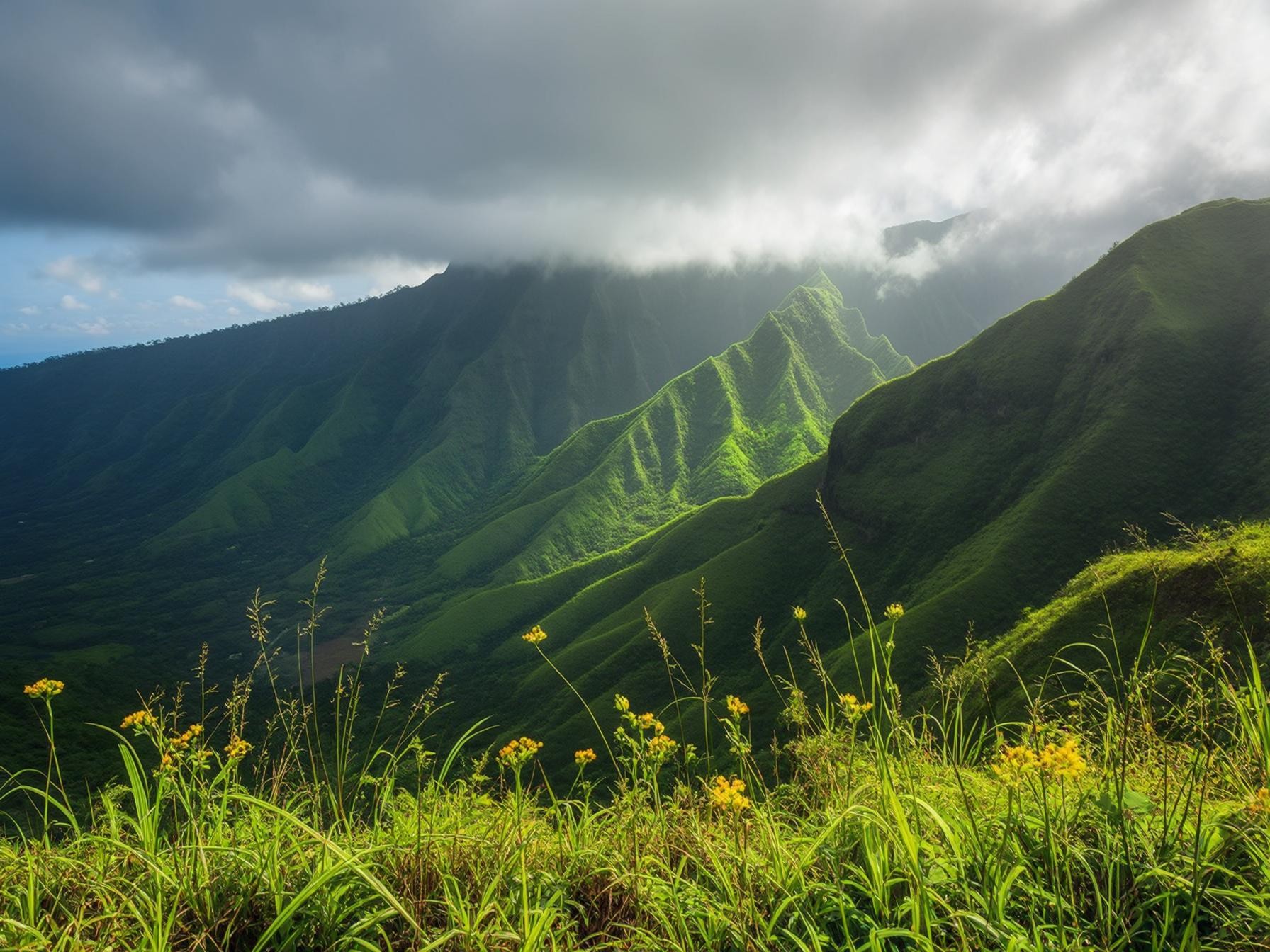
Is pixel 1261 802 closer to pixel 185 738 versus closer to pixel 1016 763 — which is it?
pixel 1016 763

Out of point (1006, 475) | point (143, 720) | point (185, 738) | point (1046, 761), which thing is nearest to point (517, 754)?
point (185, 738)

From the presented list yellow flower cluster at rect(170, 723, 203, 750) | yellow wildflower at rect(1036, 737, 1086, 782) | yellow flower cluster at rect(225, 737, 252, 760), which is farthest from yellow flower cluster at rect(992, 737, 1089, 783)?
yellow flower cluster at rect(170, 723, 203, 750)

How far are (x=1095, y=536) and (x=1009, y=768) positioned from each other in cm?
7745

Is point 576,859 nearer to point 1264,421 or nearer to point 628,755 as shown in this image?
point 628,755

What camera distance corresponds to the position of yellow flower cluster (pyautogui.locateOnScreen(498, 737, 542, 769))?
4.28 m

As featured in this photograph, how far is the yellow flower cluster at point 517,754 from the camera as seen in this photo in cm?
428

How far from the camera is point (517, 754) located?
4.45 metres

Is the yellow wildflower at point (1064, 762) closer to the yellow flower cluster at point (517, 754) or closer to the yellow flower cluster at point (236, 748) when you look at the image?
the yellow flower cluster at point (517, 754)

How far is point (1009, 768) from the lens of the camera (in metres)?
3.86

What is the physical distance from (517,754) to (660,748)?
1.03 metres

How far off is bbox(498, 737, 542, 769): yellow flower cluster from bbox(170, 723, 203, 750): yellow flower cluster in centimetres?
210

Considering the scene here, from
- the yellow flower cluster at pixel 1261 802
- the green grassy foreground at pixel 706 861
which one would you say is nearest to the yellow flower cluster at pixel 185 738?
the green grassy foreground at pixel 706 861

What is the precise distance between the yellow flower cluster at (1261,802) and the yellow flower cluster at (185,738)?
6.27 m

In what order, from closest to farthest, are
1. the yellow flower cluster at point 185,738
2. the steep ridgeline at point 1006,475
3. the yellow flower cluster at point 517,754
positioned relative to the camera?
the yellow flower cluster at point 517,754
the yellow flower cluster at point 185,738
the steep ridgeline at point 1006,475
